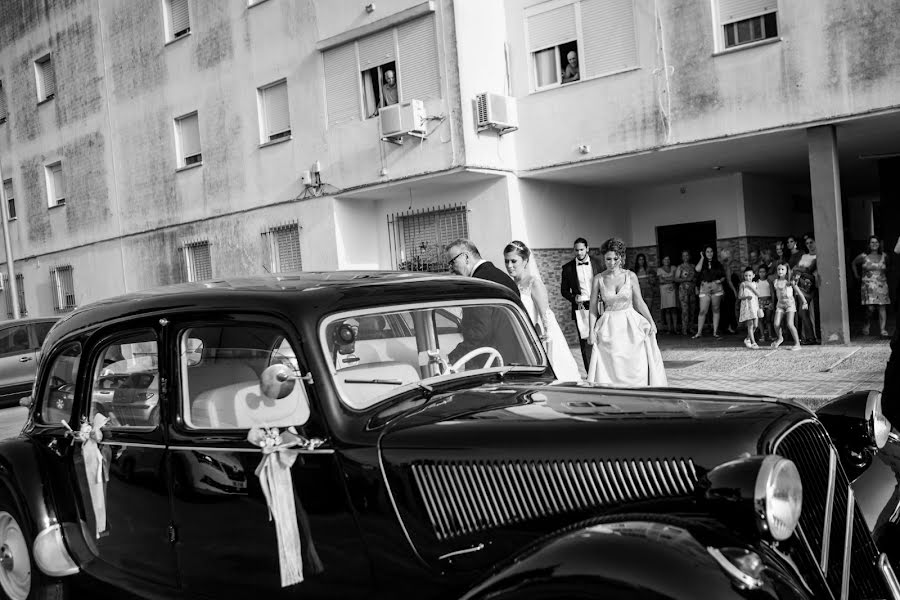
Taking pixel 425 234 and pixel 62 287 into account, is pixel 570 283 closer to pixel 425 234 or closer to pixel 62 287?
pixel 425 234

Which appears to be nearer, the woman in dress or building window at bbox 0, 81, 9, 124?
the woman in dress

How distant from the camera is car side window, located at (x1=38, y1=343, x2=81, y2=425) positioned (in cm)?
401

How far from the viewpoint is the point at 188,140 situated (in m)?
19.1

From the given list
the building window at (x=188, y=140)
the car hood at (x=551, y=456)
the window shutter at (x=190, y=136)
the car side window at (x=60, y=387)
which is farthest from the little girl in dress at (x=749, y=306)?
the window shutter at (x=190, y=136)

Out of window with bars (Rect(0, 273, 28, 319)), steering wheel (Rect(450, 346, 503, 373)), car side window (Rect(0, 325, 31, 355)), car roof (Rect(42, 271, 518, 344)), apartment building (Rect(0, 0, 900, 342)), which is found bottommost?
car side window (Rect(0, 325, 31, 355))

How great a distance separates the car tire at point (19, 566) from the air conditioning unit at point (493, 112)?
11.1m

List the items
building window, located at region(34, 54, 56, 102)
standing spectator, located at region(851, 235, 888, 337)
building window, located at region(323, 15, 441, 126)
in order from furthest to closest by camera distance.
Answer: building window, located at region(34, 54, 56, 102), building window, located at region(323, 15, 441, 126), standing spectator, located at region(851, 235, 888, 337)

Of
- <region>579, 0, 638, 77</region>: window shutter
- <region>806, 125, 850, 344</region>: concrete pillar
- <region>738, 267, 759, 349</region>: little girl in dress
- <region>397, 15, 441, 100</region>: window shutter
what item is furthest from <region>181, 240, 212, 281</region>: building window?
<region>806, 125, 850, 344</region>: concrete pillar

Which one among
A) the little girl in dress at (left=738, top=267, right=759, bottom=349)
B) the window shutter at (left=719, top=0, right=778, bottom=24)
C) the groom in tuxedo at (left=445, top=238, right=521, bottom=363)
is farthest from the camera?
the little girl in dress at (left=738, top=267, right=759, bottom=349)

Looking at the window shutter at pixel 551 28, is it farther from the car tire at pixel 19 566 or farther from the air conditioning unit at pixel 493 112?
the car tire at pixel 19 566

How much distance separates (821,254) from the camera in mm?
12359

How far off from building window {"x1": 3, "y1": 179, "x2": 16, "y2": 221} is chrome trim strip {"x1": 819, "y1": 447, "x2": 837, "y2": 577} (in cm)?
2652

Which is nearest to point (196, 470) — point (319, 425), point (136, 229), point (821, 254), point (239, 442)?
point (239, 442)

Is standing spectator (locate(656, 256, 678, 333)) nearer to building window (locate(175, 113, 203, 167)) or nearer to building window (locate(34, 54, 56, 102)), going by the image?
building window (locate(175, 113, 203, 167))
